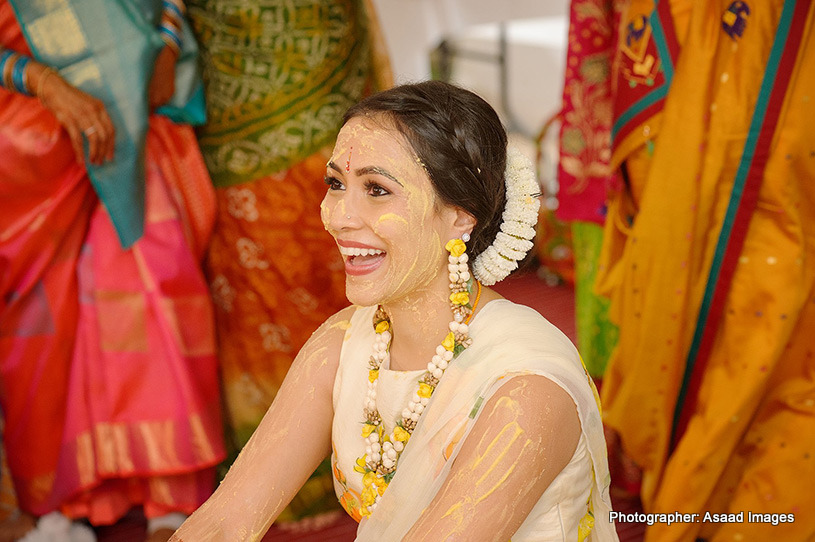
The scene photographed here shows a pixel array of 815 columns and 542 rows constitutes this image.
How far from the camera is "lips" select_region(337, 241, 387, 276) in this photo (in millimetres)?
1224

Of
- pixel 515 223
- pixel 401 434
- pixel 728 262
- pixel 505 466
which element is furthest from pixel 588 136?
pixel 505 466

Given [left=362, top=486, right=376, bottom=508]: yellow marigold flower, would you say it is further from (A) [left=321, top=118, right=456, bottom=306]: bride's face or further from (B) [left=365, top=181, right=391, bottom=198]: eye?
(B) [left=365, top=181, right=391, bottom=198]: eye

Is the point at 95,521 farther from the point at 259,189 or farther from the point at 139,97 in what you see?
the point at 139,97

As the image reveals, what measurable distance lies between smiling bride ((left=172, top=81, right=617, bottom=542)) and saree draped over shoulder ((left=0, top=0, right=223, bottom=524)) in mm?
943

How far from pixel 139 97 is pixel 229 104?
262 millimetres

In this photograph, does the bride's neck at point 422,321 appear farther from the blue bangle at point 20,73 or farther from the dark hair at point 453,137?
the blue bangle at point 20,73

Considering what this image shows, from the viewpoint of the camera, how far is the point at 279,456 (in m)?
1.32

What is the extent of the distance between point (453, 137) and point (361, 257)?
245 mm

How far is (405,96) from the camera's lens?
1.22m

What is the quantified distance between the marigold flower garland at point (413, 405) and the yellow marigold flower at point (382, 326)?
10 cm

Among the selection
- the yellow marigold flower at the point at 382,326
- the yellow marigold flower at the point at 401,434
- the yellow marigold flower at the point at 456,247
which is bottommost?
the yellow marigold flower at the point at 401,434

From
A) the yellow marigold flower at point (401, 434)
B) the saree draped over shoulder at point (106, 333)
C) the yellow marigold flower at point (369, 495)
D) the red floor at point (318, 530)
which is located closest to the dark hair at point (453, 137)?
the yellow marigold flower at point (401, 434)

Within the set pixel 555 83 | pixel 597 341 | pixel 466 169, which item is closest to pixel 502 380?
pixel 466 169

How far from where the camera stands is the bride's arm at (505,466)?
41.5 inches
